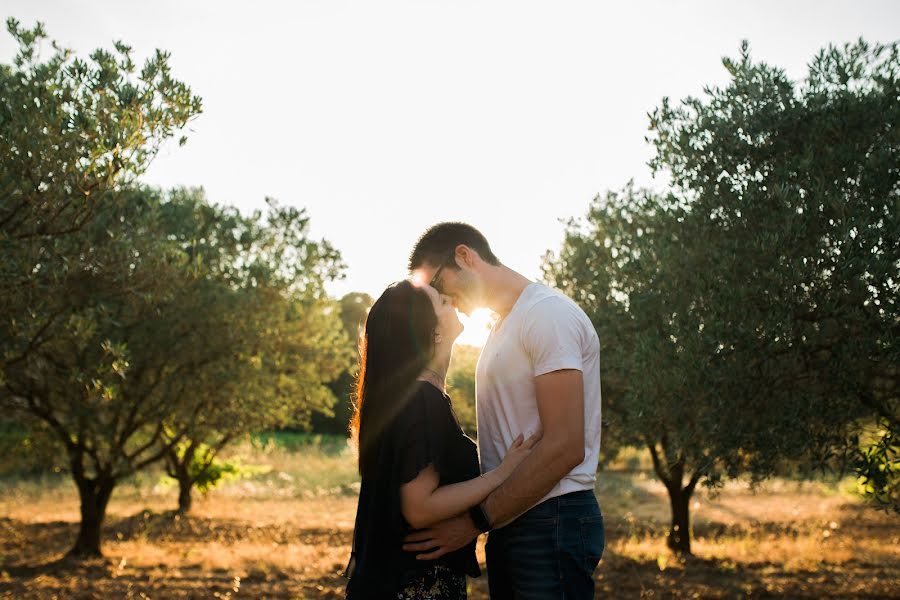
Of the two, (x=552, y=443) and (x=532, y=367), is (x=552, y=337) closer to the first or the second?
(x=532, y=367)

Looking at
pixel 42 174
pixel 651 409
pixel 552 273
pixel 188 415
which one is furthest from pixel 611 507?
pixel 42 174

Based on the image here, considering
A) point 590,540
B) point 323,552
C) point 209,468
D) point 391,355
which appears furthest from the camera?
point 209,468

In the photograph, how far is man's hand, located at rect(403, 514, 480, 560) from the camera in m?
3.68

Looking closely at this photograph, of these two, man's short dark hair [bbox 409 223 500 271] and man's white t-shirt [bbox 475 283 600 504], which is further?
man's short dark hair [bbox 409 223 500 271]

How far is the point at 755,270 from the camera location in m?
7.57

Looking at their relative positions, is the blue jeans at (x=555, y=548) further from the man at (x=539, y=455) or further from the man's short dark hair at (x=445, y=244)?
the man's short dark hair at (x=445, y=244)

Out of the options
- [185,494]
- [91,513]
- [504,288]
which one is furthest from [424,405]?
[185,494]

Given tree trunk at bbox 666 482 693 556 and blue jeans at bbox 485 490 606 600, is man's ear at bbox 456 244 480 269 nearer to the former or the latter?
blue jeans at bbox 485 490 606 600

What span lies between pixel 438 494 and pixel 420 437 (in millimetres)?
300

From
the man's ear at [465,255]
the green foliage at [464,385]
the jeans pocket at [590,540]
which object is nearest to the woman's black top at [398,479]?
the jeans pocket at [590,540]

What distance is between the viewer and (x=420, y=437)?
3.62 meters

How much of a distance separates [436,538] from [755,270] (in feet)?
17.2

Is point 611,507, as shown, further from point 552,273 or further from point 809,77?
point 809,77

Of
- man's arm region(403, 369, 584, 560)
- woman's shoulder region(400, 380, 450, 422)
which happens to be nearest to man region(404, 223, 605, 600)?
man's arm region(403, 369, 584, 560)
